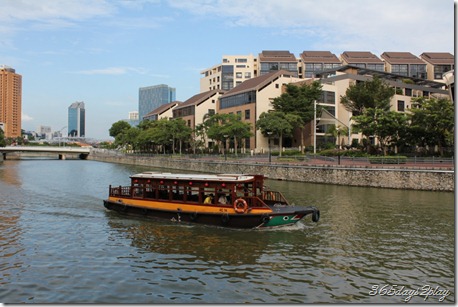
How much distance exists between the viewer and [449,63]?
366ft

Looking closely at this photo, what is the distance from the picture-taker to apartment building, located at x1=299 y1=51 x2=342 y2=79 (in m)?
113

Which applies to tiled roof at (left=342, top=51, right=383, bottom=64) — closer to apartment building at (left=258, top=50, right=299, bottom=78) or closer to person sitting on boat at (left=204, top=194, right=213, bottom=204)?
apartment building at (left=258, top=50, right=299, bottom=78)

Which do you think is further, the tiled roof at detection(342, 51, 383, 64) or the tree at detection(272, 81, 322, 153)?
the tiled roof at detection(342, 51, 383, 64)

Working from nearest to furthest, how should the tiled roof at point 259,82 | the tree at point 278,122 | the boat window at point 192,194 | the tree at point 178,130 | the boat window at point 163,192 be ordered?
the boat window at point 192,194
the boat window at point 163,192
the tree at point 278,122
the tiled roof at point 259,82
the tree at point 178,130

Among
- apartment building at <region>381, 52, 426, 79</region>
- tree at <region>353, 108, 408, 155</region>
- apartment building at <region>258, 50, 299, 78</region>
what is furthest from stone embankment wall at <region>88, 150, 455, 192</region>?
apartment building at <region>381, 52, 426, 79</region>

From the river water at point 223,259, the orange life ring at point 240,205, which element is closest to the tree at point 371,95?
the river water at point 223,259

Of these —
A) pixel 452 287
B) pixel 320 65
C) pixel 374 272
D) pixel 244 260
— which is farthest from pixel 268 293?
pixel 320 65

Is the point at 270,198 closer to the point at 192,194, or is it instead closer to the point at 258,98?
the point at 192,194

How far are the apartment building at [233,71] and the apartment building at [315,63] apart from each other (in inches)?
654

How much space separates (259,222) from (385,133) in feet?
127

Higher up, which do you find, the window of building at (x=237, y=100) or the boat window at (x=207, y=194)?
the window of building at (x=237, y=100)

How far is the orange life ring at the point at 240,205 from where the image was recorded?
62.2 ft

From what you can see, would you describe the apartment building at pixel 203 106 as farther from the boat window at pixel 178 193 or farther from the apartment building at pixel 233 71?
the boat window at pixel 178 193

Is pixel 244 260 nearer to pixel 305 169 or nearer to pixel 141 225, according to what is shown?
Answer: pixel 141 225
